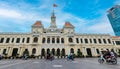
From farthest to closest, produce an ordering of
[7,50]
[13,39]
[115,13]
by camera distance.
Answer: [115,13], [13,39], [7,50]

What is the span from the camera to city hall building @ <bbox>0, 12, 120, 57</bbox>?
38.8 metres

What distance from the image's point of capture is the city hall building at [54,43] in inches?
1529

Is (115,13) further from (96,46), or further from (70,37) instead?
(70,37)

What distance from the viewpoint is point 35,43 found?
39.6 metres

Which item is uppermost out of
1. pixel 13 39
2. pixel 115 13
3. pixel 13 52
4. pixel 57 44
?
pixel 115 13

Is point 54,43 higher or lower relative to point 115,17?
lower

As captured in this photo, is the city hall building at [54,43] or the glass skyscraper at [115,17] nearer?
the city hall building at [54,43]

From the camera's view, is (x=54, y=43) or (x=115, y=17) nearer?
(x=54, y=43)

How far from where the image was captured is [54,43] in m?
39.9

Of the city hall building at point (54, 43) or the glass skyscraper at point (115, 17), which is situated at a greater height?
the glass skyscraper at point (115, 17)

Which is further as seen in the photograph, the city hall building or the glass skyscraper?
the glass skyscraper

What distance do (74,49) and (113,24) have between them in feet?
145

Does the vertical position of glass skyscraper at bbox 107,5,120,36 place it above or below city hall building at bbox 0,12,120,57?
above

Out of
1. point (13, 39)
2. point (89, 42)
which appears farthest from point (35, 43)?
point (89, 42)
